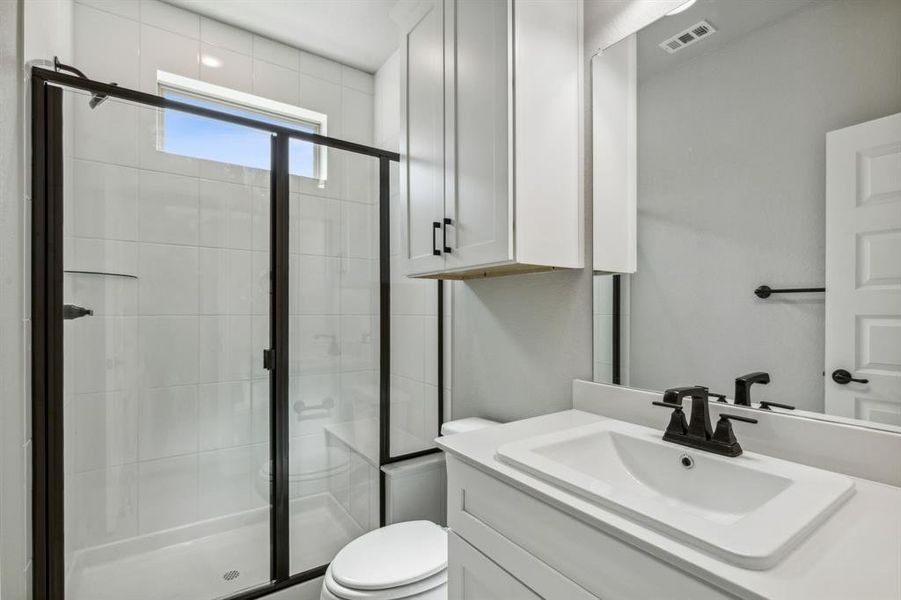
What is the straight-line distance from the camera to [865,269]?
0.77m

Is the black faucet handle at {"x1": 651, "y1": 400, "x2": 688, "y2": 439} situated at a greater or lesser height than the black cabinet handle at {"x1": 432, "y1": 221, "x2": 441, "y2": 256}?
lesser

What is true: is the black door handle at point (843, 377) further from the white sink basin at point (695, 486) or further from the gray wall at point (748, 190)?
the white sink basin at point (695, 486)

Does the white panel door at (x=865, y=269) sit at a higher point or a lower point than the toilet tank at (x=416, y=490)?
higher

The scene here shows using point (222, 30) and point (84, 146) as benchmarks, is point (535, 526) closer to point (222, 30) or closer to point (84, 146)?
point (84, 146)

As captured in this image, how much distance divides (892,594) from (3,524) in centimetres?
173

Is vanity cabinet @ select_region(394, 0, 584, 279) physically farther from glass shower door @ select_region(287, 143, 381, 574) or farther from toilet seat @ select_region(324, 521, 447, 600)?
toilet seat @ select_region(324, 521, 447, 600)

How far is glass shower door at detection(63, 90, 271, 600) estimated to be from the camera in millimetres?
1397

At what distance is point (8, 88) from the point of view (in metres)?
1.05

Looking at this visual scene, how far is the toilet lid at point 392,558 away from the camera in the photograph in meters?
1.21

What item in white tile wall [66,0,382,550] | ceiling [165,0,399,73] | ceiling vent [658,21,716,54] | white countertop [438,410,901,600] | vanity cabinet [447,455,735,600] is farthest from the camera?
ceiling [165,0,399,73]

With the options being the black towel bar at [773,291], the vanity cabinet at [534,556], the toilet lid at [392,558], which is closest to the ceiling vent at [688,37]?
the black towel bar at [773,291]

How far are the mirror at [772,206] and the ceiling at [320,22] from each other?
57.9 inches

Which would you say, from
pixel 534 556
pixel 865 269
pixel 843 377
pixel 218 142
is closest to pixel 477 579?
pixel 534 556

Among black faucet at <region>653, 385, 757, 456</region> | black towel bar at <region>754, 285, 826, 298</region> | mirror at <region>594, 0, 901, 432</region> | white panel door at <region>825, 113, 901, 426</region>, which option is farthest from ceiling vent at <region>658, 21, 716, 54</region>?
black faucet at <region>653, 385, 757, 456</region>
